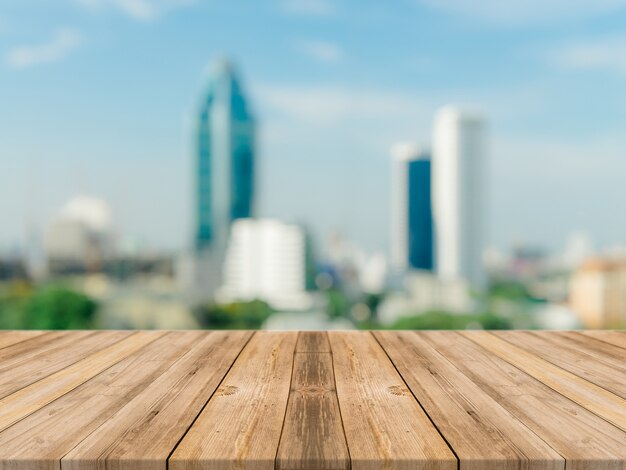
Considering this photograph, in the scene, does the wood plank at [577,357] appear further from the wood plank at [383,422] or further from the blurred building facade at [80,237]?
the blurred building facade at [80,237]

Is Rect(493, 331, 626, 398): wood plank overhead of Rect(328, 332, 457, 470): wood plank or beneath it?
beneath

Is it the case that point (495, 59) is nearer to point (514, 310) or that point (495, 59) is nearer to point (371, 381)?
point (514, 310)

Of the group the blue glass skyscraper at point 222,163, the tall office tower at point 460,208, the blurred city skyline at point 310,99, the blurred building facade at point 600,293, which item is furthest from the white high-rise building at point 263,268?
the blurred building facade at point 600,293

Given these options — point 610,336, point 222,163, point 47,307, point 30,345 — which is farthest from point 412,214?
point 30,345

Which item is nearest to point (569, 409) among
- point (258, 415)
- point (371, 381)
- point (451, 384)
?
point (451, 384)

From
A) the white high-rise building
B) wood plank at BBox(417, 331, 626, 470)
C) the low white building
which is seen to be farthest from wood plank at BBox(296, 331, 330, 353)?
the white high-rise building

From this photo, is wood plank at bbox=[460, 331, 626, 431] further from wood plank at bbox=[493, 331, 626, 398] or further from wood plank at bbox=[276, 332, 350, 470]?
wood plank at bbox=[276, 332, 350, 470]
